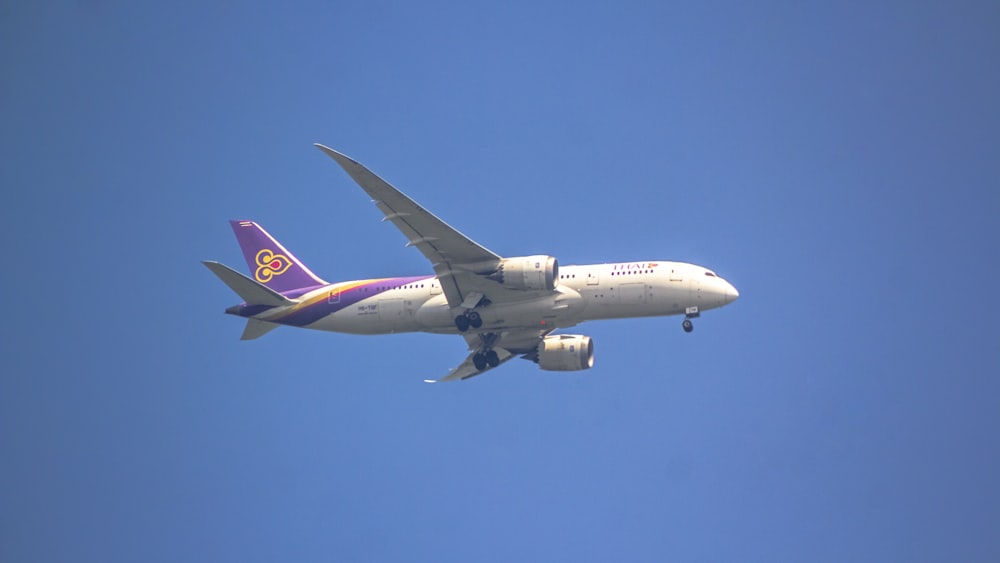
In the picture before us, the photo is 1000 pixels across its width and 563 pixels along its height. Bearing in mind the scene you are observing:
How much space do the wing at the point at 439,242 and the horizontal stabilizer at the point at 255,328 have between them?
951 cm

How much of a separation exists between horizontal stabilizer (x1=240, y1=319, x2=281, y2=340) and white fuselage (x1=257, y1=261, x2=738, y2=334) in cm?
50

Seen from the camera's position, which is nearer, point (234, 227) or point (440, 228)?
point (440, 228)

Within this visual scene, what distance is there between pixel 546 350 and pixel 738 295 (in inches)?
405

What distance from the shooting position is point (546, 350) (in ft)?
206

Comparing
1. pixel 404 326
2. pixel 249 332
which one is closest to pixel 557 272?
pixel 404 326

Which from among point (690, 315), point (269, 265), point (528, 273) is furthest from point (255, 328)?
point (690, 315)

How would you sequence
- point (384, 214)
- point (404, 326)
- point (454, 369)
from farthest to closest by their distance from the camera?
1. point (454, 369)
2. point (404, 326)
3. point (384, 214)

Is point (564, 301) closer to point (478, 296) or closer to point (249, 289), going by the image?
point (478, 296)

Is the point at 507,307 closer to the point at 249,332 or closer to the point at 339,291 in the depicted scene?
the point at 339,291

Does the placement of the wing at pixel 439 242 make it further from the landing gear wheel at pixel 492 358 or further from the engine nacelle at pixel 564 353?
the engine nacelle at pixel 564 353

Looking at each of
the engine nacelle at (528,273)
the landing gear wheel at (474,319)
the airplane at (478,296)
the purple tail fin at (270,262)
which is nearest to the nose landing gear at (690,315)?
the airplane at (478,296)

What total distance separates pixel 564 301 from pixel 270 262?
16.8 m

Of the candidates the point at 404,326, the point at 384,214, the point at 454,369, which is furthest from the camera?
the point at 454,369

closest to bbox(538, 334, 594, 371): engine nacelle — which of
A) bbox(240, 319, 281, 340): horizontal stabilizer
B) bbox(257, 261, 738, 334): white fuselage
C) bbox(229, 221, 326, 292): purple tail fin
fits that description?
bbox(257, 261, 738, 334): white fuselage
